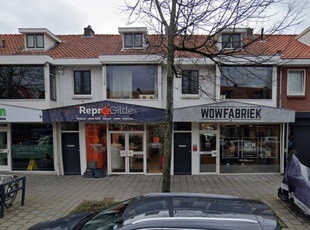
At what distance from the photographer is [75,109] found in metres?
8.00

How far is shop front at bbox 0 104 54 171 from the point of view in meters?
9.12

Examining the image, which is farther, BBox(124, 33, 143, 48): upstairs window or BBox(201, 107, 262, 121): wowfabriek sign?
BBox(124, 33, 143, 48): upstairs window

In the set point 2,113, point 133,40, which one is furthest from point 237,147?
point 2,113

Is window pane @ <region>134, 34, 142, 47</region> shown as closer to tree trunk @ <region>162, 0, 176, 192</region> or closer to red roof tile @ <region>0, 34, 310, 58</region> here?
red roof tile @ <region>0, 34, 310, 58</region>

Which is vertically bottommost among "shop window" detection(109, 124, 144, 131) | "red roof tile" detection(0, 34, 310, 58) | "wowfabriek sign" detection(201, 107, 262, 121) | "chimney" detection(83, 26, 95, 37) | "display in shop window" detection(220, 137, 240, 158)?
"display in shop window" detection(220, 137, 240, 158)

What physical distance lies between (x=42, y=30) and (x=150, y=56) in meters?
6.36

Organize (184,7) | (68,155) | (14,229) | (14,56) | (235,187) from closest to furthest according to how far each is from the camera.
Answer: (14,229) < (184,7) < (235,187) < (14,56) < (68,155)

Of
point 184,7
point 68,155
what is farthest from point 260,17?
point 68,155

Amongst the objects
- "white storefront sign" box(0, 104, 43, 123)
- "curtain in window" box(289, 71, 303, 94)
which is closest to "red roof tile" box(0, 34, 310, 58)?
"curtain in window" box(289, 71, 303, 94)

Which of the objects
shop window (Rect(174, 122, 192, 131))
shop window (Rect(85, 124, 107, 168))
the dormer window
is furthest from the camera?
the dormer window

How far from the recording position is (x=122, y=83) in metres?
8.98

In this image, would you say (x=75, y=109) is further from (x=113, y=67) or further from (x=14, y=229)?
(x=14, y=229)

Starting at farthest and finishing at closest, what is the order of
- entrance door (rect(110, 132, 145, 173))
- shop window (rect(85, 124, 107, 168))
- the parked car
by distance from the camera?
1. shop window (rect(85, 124, 107, 168))
2. entrance door (rect(110, 132, 145, 173))
3. the parked car

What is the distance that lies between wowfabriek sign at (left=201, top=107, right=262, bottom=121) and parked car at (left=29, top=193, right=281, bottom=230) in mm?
5432
